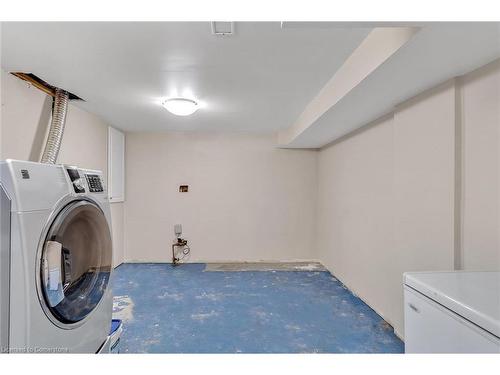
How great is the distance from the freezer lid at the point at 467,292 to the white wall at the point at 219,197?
3211 millimetres

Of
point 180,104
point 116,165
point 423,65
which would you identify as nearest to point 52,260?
point 180,104

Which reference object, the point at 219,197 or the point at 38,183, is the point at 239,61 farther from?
the point at 219,197

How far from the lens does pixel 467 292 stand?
0.94 m

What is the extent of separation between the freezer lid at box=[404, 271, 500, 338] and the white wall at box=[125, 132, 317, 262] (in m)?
3.21

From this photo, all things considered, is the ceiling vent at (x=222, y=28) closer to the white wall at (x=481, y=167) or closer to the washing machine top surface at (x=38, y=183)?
the washing machine top surface at (x=38, y=183)

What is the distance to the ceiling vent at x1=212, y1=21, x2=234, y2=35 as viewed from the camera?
1.33m

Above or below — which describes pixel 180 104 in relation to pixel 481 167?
above

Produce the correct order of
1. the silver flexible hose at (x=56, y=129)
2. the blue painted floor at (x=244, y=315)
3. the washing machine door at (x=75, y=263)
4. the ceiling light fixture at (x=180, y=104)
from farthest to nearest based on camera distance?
the ceiling light fixture at (x=180, y=104) → the silver flexible hose at (x=56, y=129) → the blue painted floor at (x=244, y=315) → the washing machine door at (x=75, y=263)

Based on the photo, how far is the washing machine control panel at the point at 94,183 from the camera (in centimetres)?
143

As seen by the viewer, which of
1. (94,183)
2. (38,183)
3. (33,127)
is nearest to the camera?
(38,183)

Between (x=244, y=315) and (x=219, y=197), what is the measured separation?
85.9 inches

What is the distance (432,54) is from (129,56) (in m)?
1.83

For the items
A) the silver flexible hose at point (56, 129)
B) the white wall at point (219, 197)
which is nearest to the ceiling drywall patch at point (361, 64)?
the white wall at point (219, 197)

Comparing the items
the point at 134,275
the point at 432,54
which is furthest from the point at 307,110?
the point at 134,275
